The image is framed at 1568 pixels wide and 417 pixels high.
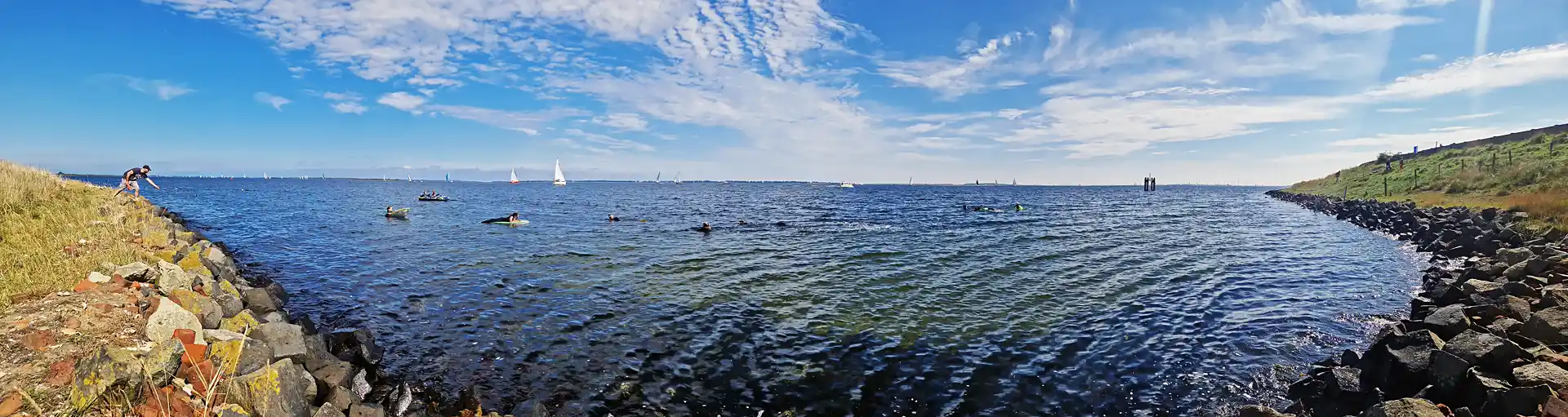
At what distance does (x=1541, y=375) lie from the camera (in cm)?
762

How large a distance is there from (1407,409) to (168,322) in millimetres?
16429

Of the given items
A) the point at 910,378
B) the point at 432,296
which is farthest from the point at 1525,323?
the point at 432,296

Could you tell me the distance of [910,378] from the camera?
11.5m

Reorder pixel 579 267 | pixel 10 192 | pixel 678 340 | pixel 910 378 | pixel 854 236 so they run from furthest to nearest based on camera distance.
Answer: pixel 854 236 < pixel 579 267 < pixel 10 192 < pixel 678 340 < pixel 910 378

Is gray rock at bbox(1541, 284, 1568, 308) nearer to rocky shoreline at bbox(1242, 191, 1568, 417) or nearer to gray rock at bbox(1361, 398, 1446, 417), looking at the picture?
rocky shoreline at bbox(1242, 191, 1568, 417)

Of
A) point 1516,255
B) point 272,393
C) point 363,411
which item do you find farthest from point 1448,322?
point 272,393

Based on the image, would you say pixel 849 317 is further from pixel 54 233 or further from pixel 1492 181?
pixel 1492 181

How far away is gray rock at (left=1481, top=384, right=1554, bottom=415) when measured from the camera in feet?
23.2

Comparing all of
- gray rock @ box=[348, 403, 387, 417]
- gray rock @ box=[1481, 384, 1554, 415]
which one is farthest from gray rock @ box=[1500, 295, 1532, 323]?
gray rock @ box=[348, 403, 387, 417]

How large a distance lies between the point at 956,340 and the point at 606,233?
2864cm

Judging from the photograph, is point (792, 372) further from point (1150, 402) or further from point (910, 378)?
point (1150, 402)

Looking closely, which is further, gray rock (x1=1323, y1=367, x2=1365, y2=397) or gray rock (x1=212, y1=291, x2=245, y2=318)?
gray rock (x1=212, y1=291, x2=245, y2=318)

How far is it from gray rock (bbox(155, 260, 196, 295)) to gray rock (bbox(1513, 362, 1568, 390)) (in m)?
21.0

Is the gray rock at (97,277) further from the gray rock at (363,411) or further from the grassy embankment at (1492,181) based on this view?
the grassy embankment at (1492,181)
